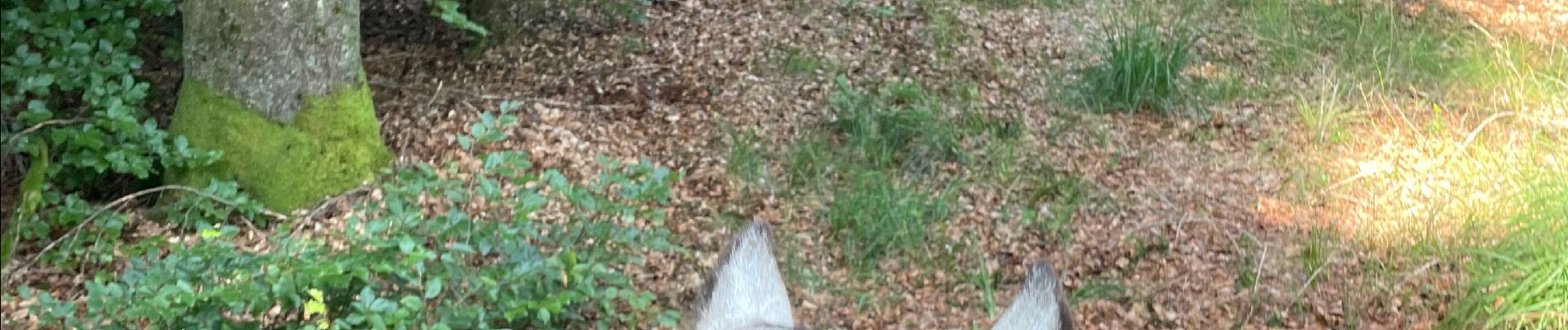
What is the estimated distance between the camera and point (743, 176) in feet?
14.9

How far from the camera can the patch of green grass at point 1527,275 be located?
3.44 m

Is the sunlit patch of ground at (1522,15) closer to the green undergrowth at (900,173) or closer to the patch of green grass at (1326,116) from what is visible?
the patch of green grass at (1326,116)

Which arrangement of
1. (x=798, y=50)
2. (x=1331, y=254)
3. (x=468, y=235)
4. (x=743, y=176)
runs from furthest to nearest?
1. (x=798, y=50)
2. (x=743, y=176)
3. (x=1331, y=254)
4. (x=468, y=235)

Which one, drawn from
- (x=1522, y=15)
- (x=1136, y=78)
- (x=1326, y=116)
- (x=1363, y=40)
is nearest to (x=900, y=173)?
(x=1136, y=78)

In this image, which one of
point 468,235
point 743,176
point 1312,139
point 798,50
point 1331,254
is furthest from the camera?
point 798,50

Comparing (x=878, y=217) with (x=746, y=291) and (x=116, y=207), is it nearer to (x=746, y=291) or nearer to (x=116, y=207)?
(x=746, y=291)

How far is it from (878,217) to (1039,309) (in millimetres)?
2515

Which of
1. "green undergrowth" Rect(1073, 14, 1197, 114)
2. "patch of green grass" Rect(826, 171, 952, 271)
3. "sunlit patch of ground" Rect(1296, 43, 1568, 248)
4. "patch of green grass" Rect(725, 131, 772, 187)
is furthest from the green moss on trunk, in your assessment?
"sunlit patch of ground" Rect(1296, 43, 1568, 248)

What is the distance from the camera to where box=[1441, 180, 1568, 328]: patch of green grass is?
344 centimetres

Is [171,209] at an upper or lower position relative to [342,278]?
lower

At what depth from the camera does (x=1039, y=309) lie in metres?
1.71

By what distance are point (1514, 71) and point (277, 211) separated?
5.32 meters

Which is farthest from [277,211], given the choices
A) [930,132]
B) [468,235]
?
[930,132]

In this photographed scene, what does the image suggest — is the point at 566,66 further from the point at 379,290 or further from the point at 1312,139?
the point at 1312,139
